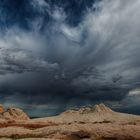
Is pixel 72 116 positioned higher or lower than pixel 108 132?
higher

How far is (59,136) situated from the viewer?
56750 mm

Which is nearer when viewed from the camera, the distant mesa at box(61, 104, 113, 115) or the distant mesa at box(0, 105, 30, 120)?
the distant mesa at box(0, 105, 30, 120)

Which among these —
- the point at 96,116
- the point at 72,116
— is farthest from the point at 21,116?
the point at 96,116

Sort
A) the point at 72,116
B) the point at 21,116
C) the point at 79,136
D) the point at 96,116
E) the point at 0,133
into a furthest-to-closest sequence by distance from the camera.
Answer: the point at 21,116 → the point at 72,116 → the point at 96,116 → the point at 0,133 → the point at 79,136

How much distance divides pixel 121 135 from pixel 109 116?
77.8m

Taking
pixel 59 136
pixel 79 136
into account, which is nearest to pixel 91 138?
pixel 79 136

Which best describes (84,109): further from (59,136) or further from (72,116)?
(59,136)

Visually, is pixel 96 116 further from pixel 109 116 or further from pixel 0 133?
pixel 0 133

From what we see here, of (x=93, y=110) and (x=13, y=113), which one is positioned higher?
(x=13, y=113)

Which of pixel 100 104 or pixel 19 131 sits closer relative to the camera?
pixel 19 131

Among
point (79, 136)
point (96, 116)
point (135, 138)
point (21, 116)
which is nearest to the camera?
point (135, 138)

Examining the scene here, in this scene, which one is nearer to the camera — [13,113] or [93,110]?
[93,110]

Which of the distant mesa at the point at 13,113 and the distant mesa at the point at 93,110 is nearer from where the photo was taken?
the distant mesa at the point at 13,113

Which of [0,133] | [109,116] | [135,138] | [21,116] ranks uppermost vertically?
[21,116]
